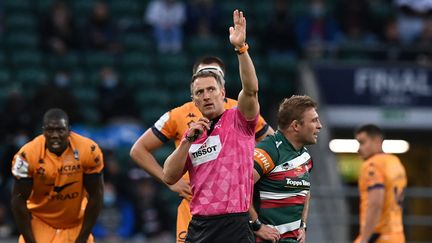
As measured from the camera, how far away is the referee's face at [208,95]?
23.6ft

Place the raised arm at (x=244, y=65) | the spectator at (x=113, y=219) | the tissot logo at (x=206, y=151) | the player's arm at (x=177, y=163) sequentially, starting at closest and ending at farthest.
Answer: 1. the raised arm at (x=244, y=65)
2. the player's arm at (x=177, y=163)
3. the tissot logo at (x=206, y=151)
4. the spectator at (x=113, y=219)

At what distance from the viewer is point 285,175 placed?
7.74 m

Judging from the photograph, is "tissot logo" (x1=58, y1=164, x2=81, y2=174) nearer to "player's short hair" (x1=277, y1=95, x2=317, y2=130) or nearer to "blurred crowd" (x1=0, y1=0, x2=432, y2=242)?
"player's short hair" (x1=277, y1=95, x2=317, y2=130)

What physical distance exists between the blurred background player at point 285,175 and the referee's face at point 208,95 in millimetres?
591

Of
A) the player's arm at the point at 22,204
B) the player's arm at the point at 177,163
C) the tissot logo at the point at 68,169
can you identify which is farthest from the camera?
the tissot logo at the point at 68,169

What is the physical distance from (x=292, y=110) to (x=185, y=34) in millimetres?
11348

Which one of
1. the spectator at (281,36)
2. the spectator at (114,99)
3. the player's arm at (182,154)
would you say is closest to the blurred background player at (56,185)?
the player's arm at (182,154)

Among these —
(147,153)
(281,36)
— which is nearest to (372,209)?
(147,153)

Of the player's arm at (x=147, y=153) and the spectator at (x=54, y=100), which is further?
the spectator at (x=54, y=100)

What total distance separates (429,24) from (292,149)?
11.7 meters

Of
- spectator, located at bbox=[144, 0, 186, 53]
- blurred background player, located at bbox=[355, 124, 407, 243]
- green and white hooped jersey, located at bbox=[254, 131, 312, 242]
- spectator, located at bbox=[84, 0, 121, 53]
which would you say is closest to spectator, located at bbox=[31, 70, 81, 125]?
spectator, located at bbox=[84, 0, 121, 53]

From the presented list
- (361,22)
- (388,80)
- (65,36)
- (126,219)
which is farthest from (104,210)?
(361,22)

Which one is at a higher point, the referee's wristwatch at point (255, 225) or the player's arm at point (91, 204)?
the referee's wristwatch at point (255, 225)

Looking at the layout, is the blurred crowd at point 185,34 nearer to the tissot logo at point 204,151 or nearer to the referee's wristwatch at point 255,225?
the referee's wristwatch at point 255,225
